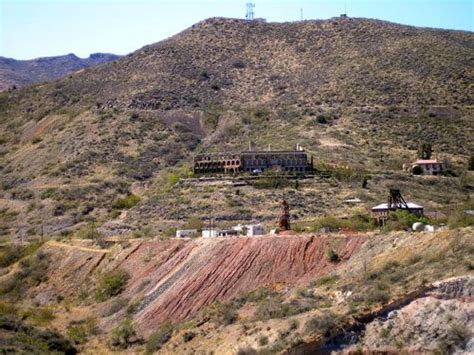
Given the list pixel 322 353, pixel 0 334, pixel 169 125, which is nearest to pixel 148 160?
pixel 169 125

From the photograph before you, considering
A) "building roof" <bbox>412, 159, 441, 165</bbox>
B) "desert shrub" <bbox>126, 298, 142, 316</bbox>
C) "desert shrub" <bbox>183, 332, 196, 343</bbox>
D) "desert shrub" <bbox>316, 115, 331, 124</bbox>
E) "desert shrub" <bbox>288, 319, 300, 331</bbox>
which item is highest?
"desert shrub" <bbox>316, 115, 331, 124</bbox>

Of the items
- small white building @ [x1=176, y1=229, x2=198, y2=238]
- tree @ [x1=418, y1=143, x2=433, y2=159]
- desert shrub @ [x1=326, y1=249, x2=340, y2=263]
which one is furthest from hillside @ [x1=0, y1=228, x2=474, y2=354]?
tree @ [x1=418, y1=143, x2=433, y2=159]

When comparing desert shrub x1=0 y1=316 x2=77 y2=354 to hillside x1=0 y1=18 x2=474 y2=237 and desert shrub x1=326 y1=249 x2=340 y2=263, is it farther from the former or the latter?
hillside x1=0 y1=18 x2=474 y2=237

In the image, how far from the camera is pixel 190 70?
146375 mm

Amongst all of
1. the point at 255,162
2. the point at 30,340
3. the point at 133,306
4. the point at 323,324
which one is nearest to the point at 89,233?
the point at 255,162

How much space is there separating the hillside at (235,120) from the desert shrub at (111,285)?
11559 mm

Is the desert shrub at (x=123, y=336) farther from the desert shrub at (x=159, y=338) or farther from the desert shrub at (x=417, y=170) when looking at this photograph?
the desert shrub at (x=417, y=170)

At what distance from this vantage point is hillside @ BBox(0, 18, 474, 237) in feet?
317

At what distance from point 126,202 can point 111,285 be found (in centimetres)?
3089

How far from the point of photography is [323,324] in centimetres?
4781

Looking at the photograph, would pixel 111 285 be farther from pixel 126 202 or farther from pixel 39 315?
pixel 126 202

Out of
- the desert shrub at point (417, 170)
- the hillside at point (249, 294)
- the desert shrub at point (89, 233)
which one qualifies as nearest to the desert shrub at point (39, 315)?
the hillside at point (249, 294)

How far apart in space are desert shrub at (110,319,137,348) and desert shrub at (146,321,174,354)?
152cm

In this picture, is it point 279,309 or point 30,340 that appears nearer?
point 279,309
